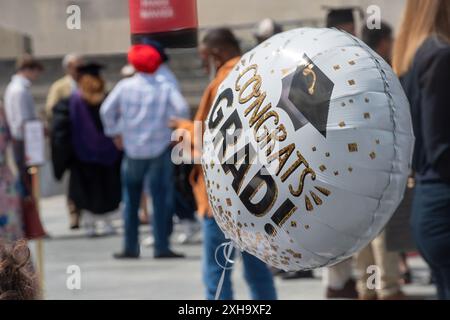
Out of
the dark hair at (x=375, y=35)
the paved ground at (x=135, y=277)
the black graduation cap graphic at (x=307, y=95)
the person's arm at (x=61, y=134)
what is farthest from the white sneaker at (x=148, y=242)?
the black graduation cap graphic at (x=307, y=95)

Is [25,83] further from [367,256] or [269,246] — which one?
[269,246]

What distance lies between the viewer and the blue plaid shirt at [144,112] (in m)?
8.08

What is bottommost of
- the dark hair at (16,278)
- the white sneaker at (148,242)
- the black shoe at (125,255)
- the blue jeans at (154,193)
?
the white sneaker at (148,242)

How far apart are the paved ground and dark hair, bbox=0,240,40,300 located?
13.2 ft

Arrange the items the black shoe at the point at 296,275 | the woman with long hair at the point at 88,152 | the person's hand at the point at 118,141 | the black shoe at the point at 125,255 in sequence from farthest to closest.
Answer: the woman with long hair at the point at 88,152
the person's hand at the point at 118,141
the black shoe at the point at 125,255
the black shoe at the point at 296,275

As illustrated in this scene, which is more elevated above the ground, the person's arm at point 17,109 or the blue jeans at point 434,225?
the blue jeans at point 434,225

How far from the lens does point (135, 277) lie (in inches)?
302

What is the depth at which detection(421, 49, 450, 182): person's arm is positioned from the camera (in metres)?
3.94

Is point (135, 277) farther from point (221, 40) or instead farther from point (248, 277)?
point (221, 40)

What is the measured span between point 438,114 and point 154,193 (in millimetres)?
4814

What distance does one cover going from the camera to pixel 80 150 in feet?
34.3

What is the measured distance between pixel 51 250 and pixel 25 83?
1.71 meters

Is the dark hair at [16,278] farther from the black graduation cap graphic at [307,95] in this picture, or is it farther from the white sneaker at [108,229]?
the white sneaker at [108,229]

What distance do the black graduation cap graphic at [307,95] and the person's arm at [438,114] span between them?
54.1 inches
